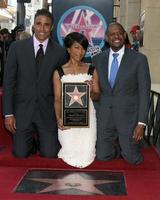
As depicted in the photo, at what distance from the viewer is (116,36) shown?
5.21 meters

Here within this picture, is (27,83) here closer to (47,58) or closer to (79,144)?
(47,58)

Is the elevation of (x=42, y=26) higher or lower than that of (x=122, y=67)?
higher

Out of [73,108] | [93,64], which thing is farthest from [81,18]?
[73,108]

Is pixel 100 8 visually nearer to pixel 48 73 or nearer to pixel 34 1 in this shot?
pixel 48 73

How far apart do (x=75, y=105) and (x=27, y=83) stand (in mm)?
631

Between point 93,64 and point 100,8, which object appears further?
point 100,8

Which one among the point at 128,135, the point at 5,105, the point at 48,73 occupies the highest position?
the point at 48,73

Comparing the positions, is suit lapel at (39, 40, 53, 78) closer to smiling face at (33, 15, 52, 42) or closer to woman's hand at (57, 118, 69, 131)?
smiling face at (33, 15, 52, 42)

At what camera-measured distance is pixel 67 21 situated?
21.1 feet

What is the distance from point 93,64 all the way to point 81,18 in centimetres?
113

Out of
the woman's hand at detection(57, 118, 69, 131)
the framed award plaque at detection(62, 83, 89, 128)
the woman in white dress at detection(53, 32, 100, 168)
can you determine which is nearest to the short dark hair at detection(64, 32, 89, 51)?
the woman in white dress at detection(53, 32, 100, 168)

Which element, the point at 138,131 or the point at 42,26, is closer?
the point at 138,131

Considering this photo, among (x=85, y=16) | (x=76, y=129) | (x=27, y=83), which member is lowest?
(x=76, y=129)

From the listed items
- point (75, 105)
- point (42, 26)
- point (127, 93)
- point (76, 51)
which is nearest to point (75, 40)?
point (76, 51)
